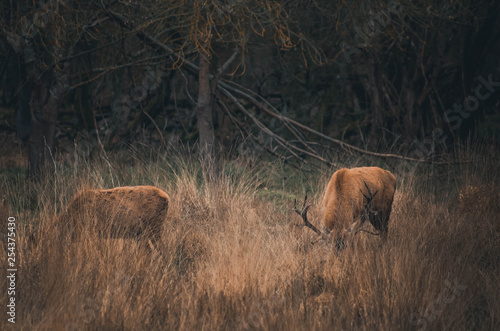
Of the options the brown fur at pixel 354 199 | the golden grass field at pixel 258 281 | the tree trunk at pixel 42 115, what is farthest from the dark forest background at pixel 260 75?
Result: the golden grass field at pixel 258 281

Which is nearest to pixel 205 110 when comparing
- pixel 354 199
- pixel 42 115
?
pixel 42 115

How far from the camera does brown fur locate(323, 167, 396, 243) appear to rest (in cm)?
421

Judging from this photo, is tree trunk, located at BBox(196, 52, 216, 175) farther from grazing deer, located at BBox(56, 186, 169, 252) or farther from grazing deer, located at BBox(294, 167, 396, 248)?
grazing deer, located at BBox(294, 167, 396, 248)

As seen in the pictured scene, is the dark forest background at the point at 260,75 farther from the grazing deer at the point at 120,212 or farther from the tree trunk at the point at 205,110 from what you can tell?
the grazing deer at the point at 120,212

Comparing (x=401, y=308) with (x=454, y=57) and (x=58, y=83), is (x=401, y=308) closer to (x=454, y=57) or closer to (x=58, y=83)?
(x=58, y=83)

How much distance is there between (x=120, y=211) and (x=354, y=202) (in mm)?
2144

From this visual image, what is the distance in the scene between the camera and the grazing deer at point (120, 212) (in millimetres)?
4113

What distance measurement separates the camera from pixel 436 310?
324 centimetres

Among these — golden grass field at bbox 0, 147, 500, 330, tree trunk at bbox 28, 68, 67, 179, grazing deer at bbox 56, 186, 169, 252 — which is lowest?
golden grass field at bbox 0, 147, 500, 330

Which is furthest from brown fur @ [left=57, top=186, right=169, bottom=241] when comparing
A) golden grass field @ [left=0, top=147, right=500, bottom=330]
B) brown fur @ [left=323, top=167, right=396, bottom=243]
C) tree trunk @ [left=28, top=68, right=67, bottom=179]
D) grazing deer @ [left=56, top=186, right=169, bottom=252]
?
tree trunk @ [left=28, top=68, right=67, bottom=179]

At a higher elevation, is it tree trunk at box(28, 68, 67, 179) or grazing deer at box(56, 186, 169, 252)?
tree trunk at box(28, 68, 67, 179)

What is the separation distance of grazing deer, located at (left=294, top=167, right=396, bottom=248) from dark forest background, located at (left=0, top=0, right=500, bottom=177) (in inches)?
65.8

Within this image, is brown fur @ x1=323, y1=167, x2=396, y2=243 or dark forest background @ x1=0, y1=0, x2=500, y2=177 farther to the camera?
dark forest background @ x1=0, y1=0, x2=500, y2=177

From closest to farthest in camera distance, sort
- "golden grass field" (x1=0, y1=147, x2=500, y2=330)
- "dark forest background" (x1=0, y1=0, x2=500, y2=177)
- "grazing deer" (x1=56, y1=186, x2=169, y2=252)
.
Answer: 1. "golden grass field" (x1=0, y1=147, x2=500, y2=330)
2. "grazing deer" (x1=56, y1=186, x2=169, y2=252)
3. "dark forest background" (x1=0, y1=0, x2=500, y2=177)
